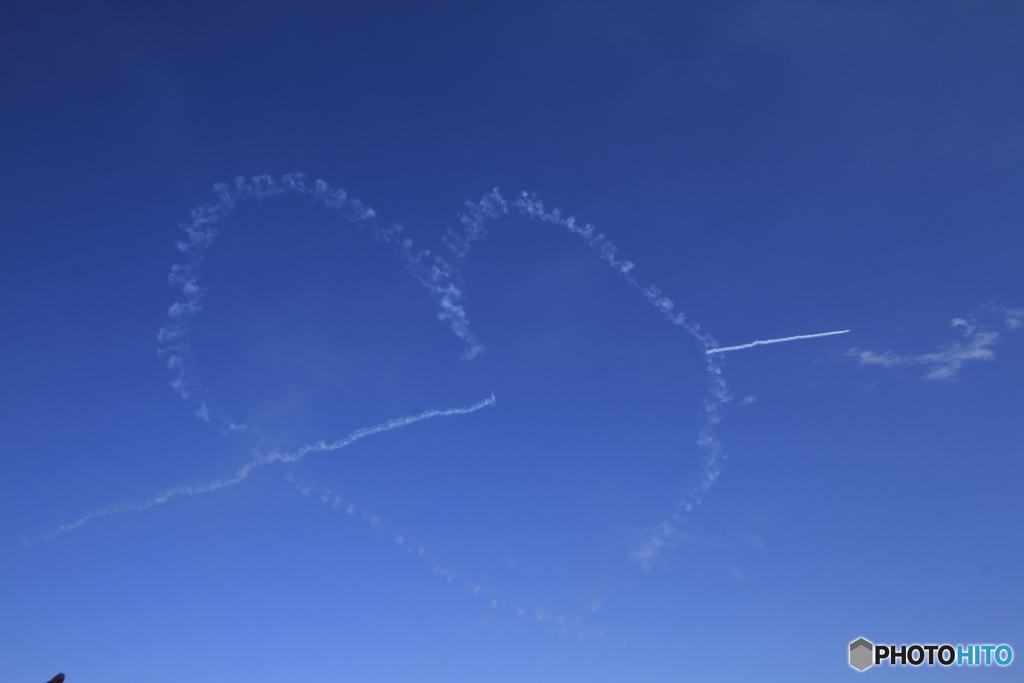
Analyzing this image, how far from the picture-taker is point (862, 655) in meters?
55.6

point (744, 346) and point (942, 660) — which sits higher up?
point (744, 346)

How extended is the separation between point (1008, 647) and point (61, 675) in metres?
62.6

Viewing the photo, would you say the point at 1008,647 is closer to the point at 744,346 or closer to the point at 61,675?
the point at 744,346

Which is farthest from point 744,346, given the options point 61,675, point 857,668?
point 61,675

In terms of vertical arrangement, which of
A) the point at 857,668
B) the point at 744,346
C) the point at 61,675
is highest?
the point at 744,346

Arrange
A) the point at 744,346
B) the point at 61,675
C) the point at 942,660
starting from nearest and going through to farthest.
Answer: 1. the point at 61,675
2. the point at 942,660
3. the point at 744,346

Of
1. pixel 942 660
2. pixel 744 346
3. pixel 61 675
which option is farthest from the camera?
pixel 744 346

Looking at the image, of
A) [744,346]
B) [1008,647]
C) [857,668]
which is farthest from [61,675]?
[1008,647]

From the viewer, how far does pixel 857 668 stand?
55531 millimetres

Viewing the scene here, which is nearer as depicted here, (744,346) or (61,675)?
(61,675)

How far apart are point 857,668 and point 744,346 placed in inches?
1087

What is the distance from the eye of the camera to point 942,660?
172ft

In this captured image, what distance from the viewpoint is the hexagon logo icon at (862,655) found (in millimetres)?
55375

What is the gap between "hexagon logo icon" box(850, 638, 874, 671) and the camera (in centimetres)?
5538
